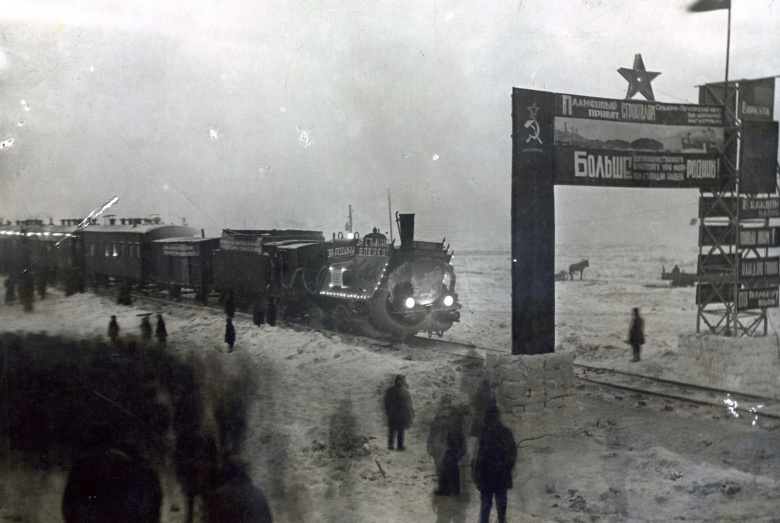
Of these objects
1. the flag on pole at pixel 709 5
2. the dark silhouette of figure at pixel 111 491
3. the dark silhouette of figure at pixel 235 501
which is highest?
the flag on pole at pixel 709 5

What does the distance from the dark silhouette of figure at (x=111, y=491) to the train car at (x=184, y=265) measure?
300 inches

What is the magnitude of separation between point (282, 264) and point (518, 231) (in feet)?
24.3

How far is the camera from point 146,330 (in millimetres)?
9555

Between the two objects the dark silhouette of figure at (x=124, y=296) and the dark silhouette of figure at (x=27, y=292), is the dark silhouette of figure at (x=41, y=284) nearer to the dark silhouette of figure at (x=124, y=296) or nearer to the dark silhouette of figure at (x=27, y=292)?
the dark silhouette of figure at (x=27, y=292)

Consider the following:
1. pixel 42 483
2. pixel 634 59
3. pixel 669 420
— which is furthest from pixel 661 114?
pixel 42 483

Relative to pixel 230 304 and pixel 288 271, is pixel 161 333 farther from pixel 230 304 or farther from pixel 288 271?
pixel 288 271

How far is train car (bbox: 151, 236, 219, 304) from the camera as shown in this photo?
14141 millimetres

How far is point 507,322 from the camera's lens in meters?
17.6

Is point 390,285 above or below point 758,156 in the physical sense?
below

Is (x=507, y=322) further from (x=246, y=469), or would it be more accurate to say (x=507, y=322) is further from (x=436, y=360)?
(x=246, y=469)

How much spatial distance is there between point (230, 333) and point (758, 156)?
12.3m

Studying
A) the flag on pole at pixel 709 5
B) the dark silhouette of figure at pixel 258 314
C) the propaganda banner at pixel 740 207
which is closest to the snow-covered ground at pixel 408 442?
the dark silhouette of figure at pixel 258 314

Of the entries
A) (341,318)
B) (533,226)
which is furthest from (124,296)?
(533,226)

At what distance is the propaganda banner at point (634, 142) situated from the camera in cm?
918
